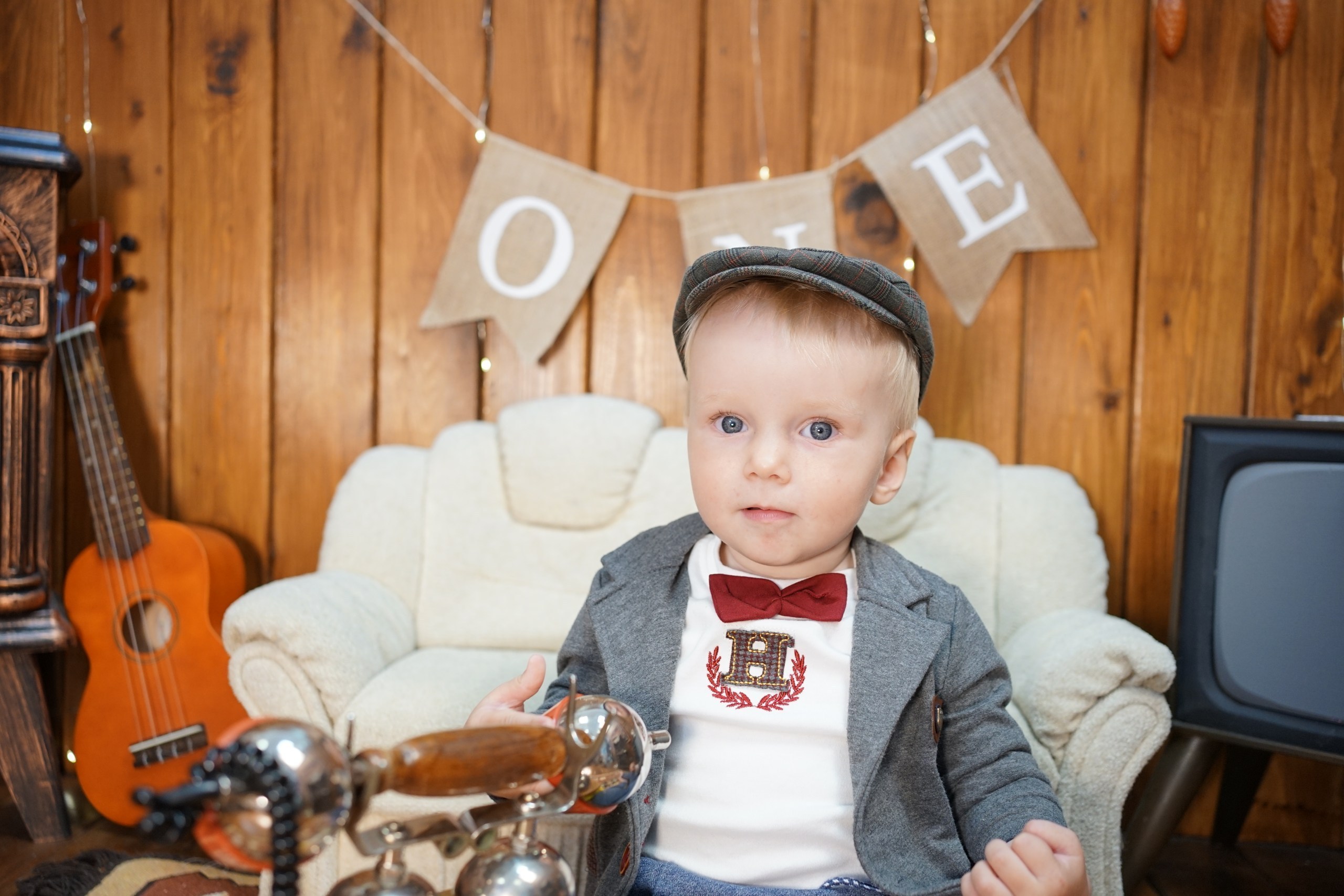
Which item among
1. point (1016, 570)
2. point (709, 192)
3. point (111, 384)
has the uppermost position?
point (709, 192)

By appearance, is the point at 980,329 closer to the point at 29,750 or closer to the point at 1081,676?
the point at 1081,676

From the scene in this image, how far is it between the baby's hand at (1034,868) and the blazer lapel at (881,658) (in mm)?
139

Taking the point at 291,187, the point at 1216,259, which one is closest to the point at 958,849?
the point at 1216,259

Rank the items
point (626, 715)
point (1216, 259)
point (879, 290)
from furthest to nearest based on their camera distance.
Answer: point (1216, 259), point (879, 290), point (626, 715)

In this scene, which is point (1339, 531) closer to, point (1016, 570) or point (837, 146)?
point (1016, 570)

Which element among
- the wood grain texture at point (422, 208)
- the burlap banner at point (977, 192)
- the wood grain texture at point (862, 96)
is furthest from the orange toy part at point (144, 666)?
the burlap banner at point (977, 192)

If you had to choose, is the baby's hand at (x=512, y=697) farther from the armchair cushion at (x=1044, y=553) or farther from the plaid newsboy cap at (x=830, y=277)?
the armchair cushion at (x=1044, y=553)

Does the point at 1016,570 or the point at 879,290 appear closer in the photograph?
the point at 879,290

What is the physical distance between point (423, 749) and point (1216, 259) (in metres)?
1.91

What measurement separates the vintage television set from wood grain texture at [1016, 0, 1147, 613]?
1.46 feet

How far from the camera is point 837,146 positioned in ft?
6.24

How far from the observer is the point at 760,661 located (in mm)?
938

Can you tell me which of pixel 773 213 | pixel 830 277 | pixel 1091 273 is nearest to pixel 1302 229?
pixel 1091 273

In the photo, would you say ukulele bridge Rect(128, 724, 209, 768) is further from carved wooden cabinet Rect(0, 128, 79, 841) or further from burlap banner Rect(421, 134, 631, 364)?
burlap banner Rect(421, 134, 631, 364)
